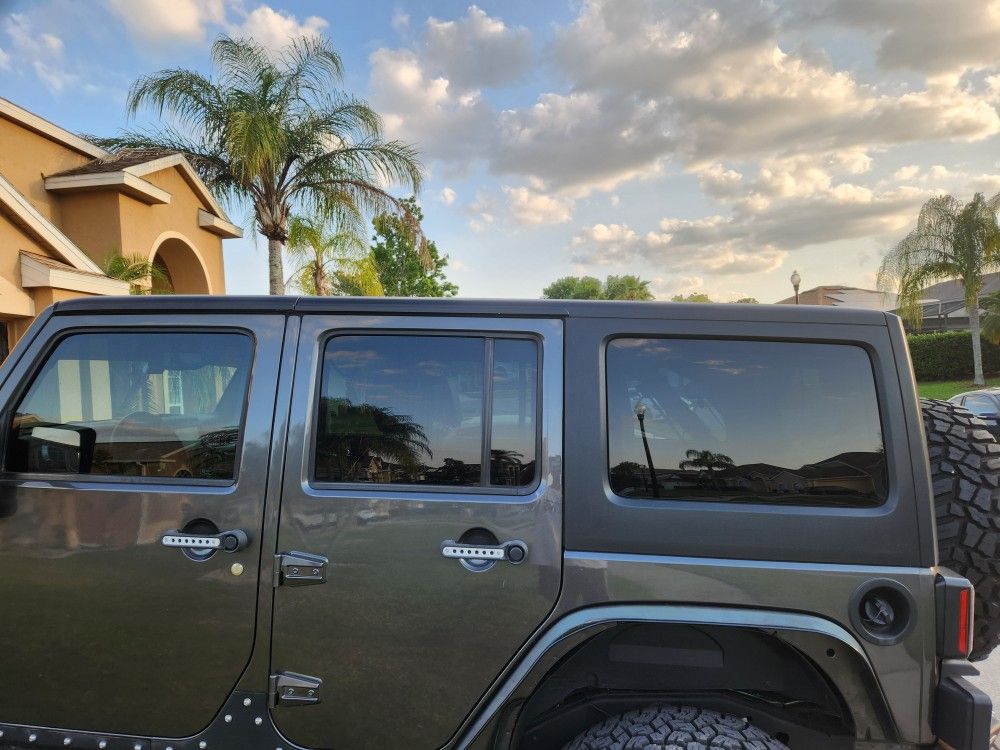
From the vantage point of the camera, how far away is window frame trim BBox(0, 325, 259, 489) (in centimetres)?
191

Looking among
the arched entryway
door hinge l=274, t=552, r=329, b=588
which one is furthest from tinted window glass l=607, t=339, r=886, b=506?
the arched entryway

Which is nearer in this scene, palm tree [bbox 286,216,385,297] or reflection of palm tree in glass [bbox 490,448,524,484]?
reflection of palm tree in glass [bbox 490,448,524,484]

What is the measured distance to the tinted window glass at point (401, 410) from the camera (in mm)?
1861

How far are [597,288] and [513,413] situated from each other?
6511 centimetres

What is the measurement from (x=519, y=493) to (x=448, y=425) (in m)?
0.29

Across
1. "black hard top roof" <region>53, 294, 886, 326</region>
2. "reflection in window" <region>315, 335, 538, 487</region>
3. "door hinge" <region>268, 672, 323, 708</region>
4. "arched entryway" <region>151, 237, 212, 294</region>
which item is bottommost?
"door hinge" <region>268, 672, 323, 708</region>

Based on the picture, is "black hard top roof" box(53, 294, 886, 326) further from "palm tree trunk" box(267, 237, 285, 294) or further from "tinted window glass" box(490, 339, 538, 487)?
"palm tree trunk" box(267, 237, 285, 294)

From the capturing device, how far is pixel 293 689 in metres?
1.79

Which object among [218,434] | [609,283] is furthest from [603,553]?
[609,283]

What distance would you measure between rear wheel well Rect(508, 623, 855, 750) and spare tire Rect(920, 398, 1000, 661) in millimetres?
612

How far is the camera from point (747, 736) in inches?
65.2

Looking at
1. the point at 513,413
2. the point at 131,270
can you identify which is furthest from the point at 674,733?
the point at 131,270

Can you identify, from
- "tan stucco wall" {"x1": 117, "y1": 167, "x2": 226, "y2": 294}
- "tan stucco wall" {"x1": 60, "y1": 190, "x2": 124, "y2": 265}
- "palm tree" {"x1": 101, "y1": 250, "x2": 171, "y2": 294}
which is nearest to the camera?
"palm tree" {"x1": 101, "y1": 250, "x2": 171, "y2": 294}

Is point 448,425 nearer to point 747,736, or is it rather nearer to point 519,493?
point 519,493
